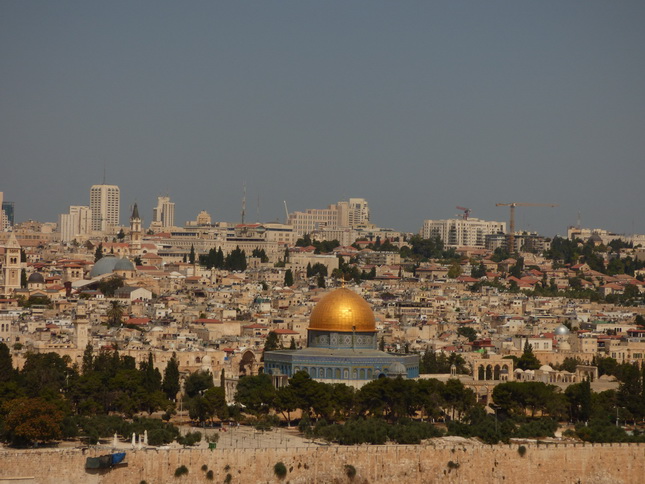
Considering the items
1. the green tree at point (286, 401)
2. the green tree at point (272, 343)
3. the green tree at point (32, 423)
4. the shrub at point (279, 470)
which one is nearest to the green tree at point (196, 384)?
the green tree at point (286, 401)

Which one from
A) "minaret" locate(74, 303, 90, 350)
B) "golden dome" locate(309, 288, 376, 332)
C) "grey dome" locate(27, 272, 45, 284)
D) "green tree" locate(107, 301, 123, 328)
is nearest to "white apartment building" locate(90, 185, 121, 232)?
"grey dome" locate(27, 272, 45, 284)

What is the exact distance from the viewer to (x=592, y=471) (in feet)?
144

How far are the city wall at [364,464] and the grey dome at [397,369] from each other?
29.0 feet

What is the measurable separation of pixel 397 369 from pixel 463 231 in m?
107

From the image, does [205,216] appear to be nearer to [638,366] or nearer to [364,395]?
[638,366]

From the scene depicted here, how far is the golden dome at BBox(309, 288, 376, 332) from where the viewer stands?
5459 centimetres

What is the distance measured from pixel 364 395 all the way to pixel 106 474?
10.9 m

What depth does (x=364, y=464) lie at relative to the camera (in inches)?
1662

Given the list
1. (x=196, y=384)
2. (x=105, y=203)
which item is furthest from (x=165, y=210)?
(x=196, y=384)

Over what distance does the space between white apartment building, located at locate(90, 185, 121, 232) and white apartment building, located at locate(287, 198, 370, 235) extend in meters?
22.2

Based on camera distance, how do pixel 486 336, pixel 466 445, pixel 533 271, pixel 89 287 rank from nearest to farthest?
pixel 466 445 < pixel 486 336 < pixel 89 287 < pixel 533 271

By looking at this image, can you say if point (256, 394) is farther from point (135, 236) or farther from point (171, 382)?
point (135, 236)

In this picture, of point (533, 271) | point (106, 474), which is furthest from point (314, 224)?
point (106, 474)

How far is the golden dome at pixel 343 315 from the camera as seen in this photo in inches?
2149
